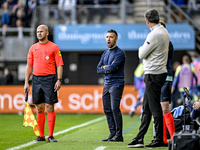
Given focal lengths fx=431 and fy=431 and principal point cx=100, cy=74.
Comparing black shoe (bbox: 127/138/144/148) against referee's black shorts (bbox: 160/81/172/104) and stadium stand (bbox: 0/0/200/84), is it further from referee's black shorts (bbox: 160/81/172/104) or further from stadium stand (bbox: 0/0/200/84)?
stadium stand (bbox: 0/0/200/84)

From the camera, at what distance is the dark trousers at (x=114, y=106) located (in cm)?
769

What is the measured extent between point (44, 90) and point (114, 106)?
1.28 m

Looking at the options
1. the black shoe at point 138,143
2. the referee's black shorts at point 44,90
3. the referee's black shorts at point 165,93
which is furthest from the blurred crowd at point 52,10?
the black shoe at point 138,143

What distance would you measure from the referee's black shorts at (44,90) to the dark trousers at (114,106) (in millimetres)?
982

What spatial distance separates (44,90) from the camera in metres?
7.54

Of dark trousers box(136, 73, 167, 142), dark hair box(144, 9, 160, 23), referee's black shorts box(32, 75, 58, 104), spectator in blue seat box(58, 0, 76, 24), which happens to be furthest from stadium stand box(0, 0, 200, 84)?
dark trousers box(136, 73, 167, 142)

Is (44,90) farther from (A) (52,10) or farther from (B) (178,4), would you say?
(B) (178,4)

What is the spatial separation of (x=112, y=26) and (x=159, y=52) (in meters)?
13.2

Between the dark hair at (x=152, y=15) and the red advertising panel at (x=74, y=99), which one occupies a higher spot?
the dark hair at (x=152, y=15)

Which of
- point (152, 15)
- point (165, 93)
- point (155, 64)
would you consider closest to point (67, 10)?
point (165, 93)

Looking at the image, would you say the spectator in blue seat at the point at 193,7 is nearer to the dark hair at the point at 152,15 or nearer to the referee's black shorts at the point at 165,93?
the referee's black shorts at the point at 165,93

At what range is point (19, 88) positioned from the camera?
17453 mm

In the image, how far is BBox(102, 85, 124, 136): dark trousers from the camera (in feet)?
25.2

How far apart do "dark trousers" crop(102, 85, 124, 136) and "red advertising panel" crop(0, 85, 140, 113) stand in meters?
8.92
